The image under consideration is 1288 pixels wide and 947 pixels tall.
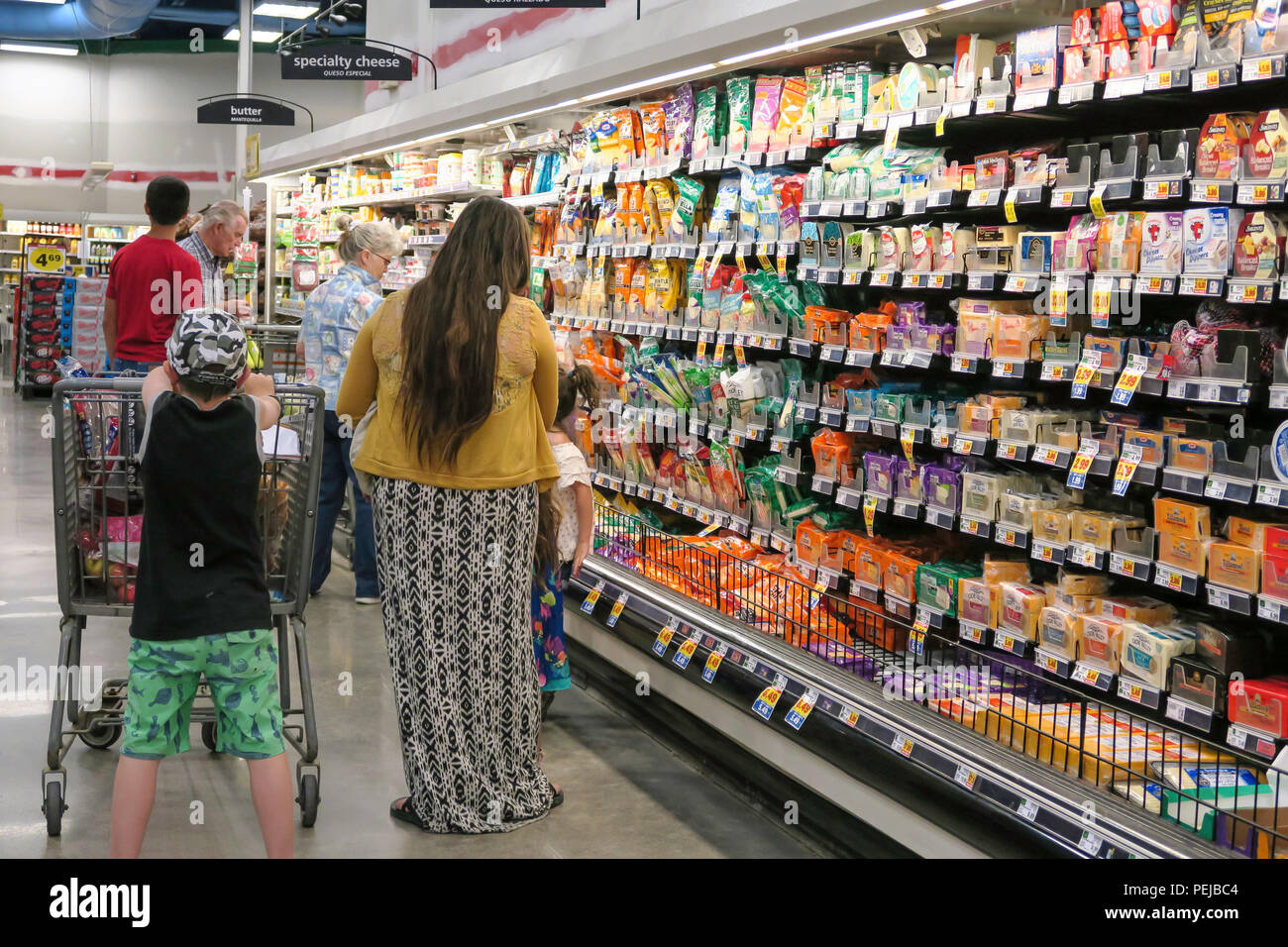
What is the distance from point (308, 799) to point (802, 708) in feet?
4.48

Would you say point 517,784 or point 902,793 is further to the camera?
point 517,784

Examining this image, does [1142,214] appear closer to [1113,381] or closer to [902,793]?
[1113,381]

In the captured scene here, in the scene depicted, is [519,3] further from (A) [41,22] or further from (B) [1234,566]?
(A) [41,22]

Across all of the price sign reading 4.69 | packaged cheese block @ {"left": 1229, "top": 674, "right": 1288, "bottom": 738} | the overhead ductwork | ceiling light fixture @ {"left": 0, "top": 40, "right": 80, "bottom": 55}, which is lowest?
packaged cheese block @ {"left": 1229, "top": 674, "right": 1288, "bottom": 738}

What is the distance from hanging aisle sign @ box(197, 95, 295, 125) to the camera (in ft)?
41.8

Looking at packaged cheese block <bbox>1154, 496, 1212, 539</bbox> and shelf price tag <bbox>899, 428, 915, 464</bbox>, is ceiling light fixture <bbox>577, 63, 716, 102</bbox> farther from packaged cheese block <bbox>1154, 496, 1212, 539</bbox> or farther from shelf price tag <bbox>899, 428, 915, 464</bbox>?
packaged cheese block <bbox>1154, 496, 1212, 539</bbox>

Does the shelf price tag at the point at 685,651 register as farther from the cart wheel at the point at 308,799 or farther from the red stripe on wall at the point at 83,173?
the red stripe on wall at the point at 83,173

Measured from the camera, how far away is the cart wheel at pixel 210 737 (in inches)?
161

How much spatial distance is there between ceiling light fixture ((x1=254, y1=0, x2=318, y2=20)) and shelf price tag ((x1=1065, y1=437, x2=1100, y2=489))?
19.1 metres

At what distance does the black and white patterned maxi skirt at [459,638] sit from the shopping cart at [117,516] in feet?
0.86

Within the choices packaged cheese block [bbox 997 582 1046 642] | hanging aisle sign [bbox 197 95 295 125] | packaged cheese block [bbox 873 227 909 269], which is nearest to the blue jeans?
packaged cheese block [bbox 873 227 909 269]
